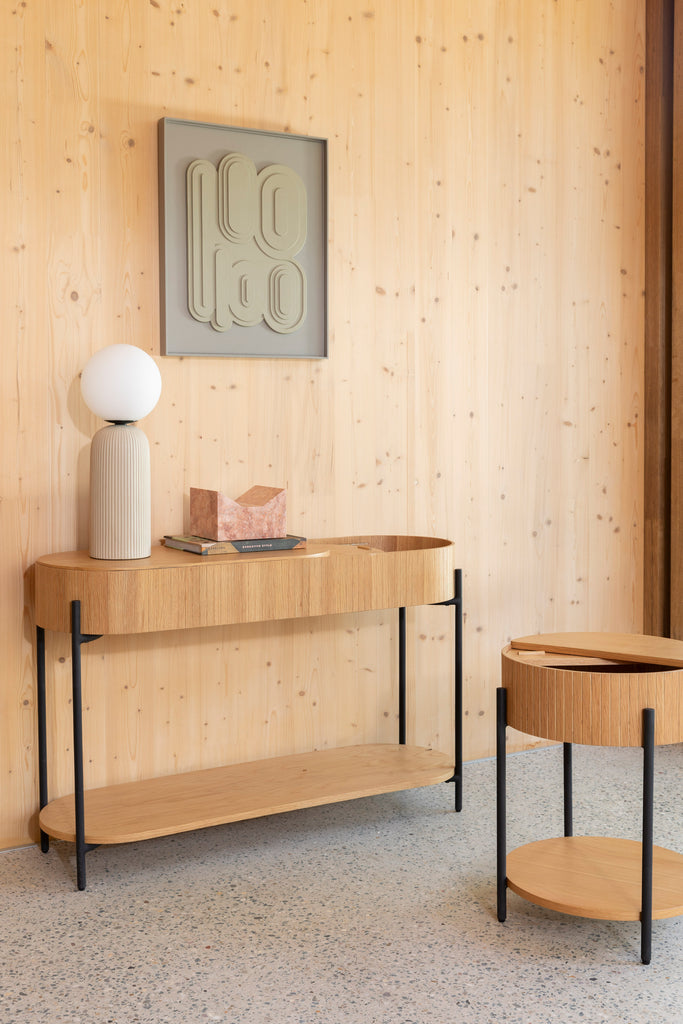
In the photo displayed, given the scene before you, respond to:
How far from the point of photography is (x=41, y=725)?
2.71 m

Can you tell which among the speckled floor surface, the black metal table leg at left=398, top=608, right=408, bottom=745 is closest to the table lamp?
the speckled floor surface

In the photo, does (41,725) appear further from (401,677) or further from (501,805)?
(501,805)

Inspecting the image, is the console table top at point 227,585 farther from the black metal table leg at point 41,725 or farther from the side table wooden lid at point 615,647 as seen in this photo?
the side table wooden lid at point 615,647

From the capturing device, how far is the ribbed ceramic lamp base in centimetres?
258

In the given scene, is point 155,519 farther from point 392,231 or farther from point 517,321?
point 517,321

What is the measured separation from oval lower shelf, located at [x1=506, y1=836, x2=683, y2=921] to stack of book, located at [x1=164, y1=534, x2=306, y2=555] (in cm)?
99

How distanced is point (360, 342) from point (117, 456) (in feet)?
3.14

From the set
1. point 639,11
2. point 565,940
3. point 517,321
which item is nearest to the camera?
point 565,940

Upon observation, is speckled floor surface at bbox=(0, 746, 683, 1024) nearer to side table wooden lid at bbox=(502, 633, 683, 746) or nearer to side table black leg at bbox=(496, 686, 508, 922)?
side table black leg at bbox=(496, 686, 508, 922)

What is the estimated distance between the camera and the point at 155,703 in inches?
115

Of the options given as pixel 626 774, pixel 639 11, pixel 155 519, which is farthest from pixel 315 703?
pixel 639 11

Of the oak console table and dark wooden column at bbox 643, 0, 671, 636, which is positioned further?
dark wooden column at bbox 643, 0, 671, 636

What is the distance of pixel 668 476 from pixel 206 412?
6.11 ft

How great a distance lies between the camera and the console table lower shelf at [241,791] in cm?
254
